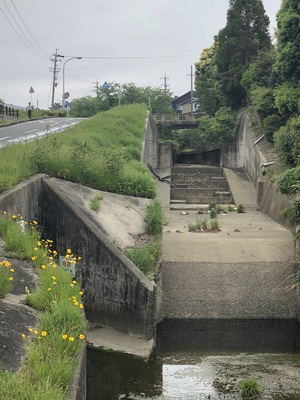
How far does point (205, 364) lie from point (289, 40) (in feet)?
60.9

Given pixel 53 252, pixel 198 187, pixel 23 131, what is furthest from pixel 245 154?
pixel 53 252

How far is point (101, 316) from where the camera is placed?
11375mm

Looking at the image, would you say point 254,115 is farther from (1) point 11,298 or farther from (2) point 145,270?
(1) point 11,298

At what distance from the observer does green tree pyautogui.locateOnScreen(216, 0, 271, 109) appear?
115 feet

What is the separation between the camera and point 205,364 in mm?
10281

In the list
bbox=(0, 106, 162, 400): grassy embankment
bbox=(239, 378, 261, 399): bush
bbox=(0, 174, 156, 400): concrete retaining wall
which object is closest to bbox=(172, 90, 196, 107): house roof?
bbox=(0, 106, 162, 400): grassy embankment

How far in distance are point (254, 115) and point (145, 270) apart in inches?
821

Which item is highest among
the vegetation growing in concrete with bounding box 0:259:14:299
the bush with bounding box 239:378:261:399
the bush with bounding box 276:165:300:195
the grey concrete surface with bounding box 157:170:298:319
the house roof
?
the house roof

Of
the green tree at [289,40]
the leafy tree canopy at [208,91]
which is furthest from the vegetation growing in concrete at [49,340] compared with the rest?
the leafy tree canopy at [208,91]

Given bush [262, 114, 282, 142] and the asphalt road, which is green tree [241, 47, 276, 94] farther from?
the asphalt road

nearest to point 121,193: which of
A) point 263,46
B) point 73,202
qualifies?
point 73,202

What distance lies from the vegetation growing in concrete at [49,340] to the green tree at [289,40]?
62.3ft

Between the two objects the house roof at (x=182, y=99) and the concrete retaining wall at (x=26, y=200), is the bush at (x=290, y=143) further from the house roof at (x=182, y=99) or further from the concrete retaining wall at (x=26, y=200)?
the house roof at (x=182, y=99)

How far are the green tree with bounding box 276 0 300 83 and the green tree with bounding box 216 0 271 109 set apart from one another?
32.0 feet
